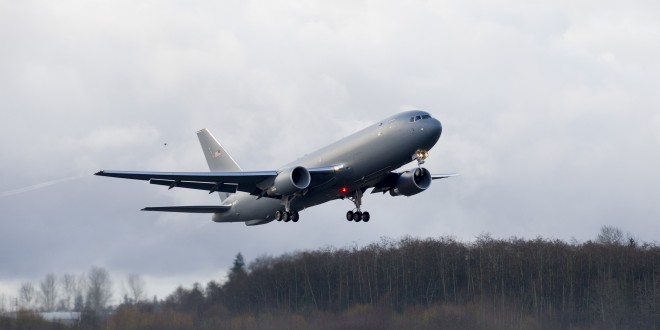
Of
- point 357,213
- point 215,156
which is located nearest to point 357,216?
point 357,213

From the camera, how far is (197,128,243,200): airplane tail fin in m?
63.2

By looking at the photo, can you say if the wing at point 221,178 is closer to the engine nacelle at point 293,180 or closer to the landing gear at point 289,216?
the engine nacelle at point 293,180

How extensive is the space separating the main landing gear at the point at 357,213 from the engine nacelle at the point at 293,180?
4.36 meters

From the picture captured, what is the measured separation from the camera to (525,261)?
68.9m

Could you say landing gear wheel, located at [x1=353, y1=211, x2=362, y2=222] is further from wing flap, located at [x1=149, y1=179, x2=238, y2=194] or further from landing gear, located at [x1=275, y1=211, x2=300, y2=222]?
wing flap, located at [x1=149, y1=179, x2=238, y2=194]

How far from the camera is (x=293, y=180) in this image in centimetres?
5222

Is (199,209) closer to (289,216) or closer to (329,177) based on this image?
(289,216)

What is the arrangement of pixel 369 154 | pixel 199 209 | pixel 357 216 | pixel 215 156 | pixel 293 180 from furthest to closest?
pixel 215 156
pixel 199 209
pixel 357 216
pixel 293 180
pixel 369 154

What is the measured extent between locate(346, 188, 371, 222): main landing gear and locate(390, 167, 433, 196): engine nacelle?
1998mm

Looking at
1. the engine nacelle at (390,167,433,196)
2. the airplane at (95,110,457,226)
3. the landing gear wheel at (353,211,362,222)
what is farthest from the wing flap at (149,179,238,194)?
the engine nacelle at (390,167,433,196)

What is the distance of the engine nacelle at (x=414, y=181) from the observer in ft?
181

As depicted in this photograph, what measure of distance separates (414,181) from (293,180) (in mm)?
6463

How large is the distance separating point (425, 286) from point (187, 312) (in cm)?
1493

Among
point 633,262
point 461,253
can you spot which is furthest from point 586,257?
point 461,253
